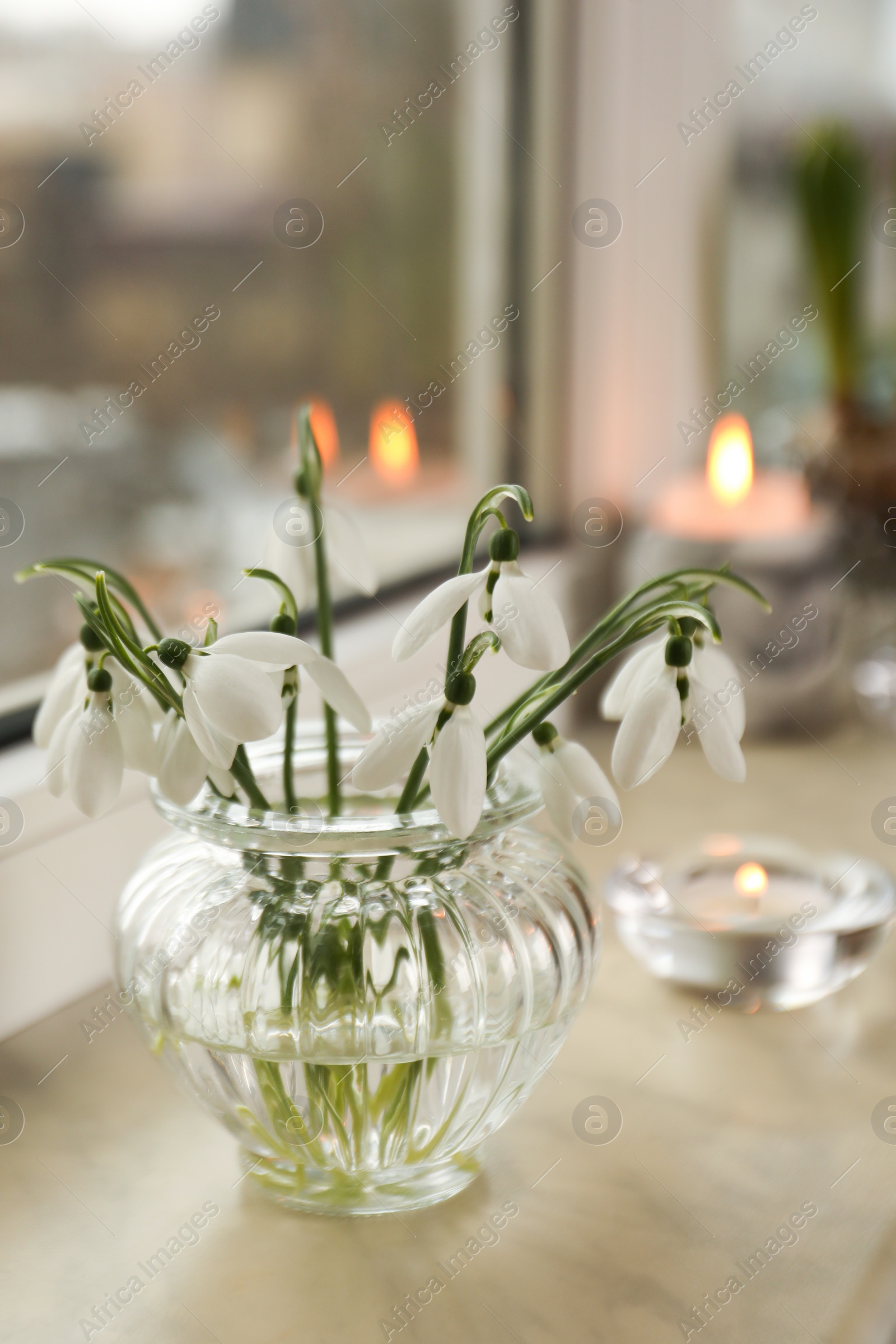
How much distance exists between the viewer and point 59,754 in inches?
15.3

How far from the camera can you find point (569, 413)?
1.09 m

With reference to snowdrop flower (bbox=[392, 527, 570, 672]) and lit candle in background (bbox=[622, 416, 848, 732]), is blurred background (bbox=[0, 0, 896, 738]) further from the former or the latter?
snowdrop flower (bbox=[392, 527, 570, 672])

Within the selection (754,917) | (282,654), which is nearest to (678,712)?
(282,654)

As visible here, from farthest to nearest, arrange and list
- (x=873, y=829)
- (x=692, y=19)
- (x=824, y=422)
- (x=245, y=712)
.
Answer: (x=824, y=422) → (x=692, y=19) → (x=873, y=829) → (x=245, y=712)

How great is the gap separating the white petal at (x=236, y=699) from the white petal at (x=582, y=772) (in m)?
0.11

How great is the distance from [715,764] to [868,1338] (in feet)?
0.59

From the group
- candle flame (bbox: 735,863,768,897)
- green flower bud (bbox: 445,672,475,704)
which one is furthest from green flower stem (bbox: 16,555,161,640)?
candle flame (bbox: 735,863,768,897)

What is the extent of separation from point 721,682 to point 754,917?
27cm

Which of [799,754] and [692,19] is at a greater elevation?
[692,19]

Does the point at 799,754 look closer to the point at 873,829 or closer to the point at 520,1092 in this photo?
the point at 873,829

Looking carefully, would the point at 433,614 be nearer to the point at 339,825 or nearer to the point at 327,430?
the point at 339,825

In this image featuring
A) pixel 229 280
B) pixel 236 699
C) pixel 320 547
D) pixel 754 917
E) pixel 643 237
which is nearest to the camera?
pixel 236 699

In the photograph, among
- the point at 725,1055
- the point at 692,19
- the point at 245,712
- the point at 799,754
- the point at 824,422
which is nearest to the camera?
the point at 245,712

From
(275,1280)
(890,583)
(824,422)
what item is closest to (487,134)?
(824,422)
